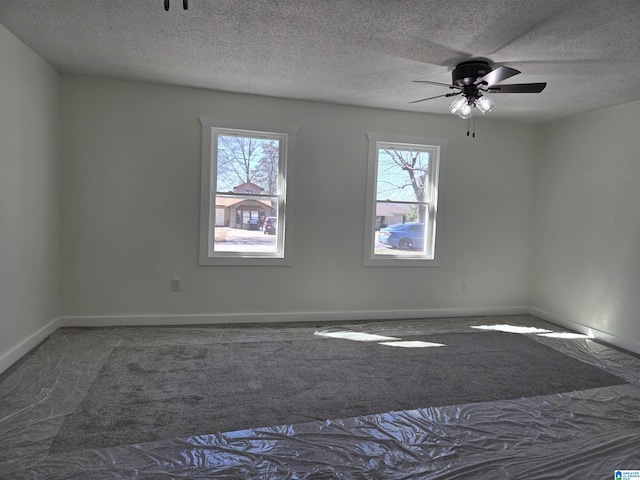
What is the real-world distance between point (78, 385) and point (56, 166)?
2282mm

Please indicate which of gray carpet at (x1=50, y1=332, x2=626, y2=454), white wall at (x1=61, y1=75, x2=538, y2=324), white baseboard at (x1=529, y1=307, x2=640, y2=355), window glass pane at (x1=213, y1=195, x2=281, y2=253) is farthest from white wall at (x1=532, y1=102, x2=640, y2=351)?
window glass pane at (x1=213, y1=195, x2=281, y2=253)

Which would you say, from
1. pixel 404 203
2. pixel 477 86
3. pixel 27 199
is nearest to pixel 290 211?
pixel 404 203

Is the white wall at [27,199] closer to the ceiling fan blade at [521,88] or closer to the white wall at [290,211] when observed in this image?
the white wall at [290,211]

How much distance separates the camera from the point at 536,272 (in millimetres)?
5711

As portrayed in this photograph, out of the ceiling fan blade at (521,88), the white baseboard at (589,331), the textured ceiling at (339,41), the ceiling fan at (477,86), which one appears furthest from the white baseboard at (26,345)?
the white baseboard at (589,331)

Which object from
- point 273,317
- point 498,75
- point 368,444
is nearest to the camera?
point 368,444

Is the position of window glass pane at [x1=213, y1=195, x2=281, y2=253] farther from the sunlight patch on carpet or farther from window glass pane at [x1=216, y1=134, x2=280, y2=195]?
the sunlight patch on carpet

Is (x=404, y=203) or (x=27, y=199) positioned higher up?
(x=404, y=203)

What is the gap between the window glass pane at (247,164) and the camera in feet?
15.8

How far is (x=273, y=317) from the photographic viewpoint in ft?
16.2

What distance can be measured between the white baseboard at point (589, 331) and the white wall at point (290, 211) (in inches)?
11.9

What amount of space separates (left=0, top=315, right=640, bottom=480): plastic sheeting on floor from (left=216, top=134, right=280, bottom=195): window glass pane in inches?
91.1

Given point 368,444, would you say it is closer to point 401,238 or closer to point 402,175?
point 401,238

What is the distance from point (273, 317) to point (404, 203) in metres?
2.08
